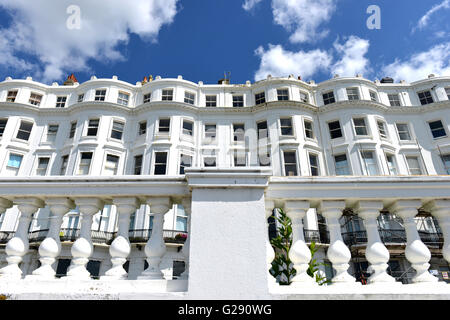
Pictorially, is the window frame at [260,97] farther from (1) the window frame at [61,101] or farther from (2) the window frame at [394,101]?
(1) the window frame at [61,101]

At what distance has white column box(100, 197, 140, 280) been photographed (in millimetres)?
2426

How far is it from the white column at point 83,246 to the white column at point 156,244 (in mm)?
479

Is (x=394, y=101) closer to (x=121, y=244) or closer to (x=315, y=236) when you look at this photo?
(x=315, y=236)

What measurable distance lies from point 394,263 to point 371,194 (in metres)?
20.4

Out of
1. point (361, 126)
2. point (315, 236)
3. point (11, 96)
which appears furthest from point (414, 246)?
point (11, 96)

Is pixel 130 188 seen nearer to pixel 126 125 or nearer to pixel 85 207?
pixel 85 207

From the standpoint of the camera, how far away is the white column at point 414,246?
2.39m

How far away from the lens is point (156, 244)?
2525mm

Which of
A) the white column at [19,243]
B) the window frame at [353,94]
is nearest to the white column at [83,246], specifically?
the white column at [19,243]

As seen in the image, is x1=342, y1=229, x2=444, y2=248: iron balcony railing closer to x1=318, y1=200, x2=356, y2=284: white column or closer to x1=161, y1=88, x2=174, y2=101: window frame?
x1=161, y1=88, x2=174, y2=101: window frame

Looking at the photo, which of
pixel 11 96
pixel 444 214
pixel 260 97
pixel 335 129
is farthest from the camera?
pixel 260 97

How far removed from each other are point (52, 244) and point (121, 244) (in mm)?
591

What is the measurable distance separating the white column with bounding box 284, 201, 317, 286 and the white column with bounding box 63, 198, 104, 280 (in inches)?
66.4
